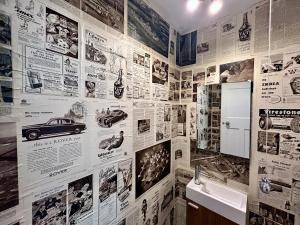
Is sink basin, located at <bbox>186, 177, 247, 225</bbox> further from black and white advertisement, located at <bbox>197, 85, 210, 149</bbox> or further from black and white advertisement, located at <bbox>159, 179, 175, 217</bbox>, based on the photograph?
black and white advertisement, located at <bbox>197, 85, 210, 149</bbox>

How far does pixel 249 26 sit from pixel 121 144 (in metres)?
1.20

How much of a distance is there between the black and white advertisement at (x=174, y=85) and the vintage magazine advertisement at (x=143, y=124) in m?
0.33

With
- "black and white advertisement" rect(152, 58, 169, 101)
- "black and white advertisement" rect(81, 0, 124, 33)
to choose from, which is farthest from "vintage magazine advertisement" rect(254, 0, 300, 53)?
"black and white advertisement" rect(81, 0, 124, 33)

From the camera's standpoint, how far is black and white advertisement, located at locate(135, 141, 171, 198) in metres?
1.17

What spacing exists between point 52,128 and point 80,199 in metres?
0.37

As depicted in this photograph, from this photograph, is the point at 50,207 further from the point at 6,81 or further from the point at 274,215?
the point at 274,215

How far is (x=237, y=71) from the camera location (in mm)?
1263

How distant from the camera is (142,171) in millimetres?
1202

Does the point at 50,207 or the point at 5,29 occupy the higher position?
the point at 5,29

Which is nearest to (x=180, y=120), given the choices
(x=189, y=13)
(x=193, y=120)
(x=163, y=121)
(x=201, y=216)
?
(x=193, y=120)

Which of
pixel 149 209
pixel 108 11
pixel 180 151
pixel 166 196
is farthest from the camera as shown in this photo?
pixel 180 151

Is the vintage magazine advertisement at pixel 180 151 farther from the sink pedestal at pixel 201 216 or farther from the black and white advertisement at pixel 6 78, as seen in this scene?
the black and white advertisement at pixel 6 78

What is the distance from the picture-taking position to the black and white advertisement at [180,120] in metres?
1.61

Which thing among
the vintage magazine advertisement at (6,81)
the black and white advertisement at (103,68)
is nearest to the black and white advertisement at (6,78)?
the vintage magazine advertisement at (6,81)
